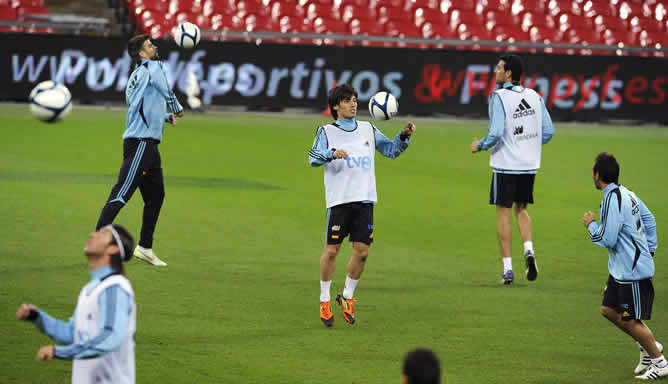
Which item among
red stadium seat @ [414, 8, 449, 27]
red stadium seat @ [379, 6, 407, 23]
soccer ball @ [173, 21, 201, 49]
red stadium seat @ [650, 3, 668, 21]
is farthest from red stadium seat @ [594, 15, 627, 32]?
soccer ball @ [173, 21, 201, 49]

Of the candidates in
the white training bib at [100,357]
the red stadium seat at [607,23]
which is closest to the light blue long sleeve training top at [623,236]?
the white training bib at [100,357]

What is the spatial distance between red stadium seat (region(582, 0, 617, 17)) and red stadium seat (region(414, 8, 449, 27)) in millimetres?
4875

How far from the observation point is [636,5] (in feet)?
104

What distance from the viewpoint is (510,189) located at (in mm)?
10328

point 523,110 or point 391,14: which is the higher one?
point 391,14

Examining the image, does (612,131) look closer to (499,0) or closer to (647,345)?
(499,0)

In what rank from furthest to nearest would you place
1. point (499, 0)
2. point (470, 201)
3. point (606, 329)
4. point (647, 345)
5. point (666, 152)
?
point (499, 0) → point (666, 152) → point (470, 201) → point (606, 329) → point (647, 345)

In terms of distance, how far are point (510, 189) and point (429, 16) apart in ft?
67.4

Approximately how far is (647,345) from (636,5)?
87.5 feet

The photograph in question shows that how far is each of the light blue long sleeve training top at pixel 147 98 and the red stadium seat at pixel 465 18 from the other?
20565mm

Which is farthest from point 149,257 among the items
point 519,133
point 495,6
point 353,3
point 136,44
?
point 495,6

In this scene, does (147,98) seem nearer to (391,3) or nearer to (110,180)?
(110,180)

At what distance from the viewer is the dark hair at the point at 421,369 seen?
379cm

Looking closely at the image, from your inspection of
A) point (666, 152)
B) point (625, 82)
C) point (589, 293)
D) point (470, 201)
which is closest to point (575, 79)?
point (625, 82)
